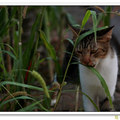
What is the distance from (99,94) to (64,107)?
20cm

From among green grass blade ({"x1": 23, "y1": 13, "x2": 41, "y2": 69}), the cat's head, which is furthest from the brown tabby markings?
green grass blade ({"x1": 23, "y1": 13, "x2": 41, "y2": 69})

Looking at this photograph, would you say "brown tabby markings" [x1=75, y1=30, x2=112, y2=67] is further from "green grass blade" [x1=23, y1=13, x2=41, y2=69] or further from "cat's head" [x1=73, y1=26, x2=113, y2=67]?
"green grass blade" [x1=23, y1=13, x2=41, y2=69]

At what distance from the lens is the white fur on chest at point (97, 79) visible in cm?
129

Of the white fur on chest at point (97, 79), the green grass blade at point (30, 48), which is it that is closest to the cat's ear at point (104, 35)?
the white fur on chest at point (97, 79)

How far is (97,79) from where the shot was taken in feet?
→ 4.31

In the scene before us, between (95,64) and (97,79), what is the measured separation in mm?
120

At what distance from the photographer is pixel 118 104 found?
1.33 meters

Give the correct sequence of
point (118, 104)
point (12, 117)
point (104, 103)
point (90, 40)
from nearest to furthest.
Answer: point (12, 117) → point (90, 40) → point (118, 104) → point (104, 103)

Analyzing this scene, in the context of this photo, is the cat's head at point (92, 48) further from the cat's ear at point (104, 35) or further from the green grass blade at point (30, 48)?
the green grass blade at point (30, 48)

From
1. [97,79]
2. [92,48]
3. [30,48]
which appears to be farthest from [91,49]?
[30,48]

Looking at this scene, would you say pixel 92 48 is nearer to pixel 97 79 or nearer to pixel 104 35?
pixel 104 35

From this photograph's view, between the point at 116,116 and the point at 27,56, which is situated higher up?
the point at 27,56
